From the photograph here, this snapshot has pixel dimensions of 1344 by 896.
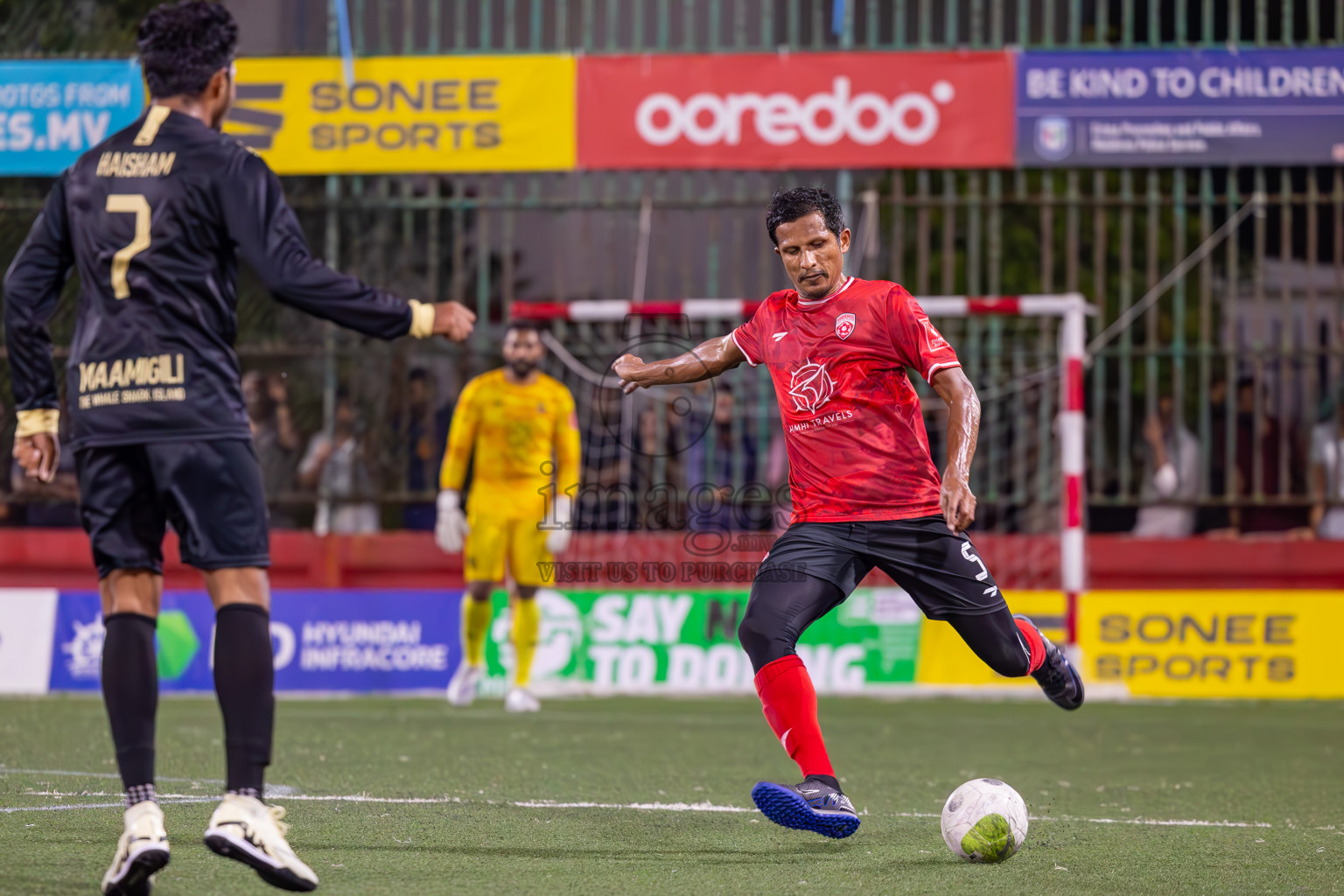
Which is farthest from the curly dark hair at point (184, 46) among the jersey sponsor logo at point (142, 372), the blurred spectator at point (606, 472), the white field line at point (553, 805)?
the blurred spectator at point (606, 472)

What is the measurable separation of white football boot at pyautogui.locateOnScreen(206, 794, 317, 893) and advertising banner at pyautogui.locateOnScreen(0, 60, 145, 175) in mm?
9910

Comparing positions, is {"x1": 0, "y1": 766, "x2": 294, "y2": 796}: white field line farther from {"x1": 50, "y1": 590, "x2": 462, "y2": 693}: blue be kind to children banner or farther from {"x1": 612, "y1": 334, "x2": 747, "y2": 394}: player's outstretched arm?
{"x1": 50, "y1": 590, "x2": 462, "y2": 693}: blue be kind to children banner

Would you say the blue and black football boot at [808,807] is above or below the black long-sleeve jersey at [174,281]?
below

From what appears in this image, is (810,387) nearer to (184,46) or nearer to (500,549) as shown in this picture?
(184,46)

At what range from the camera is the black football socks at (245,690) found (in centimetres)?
399

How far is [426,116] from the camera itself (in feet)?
41.0

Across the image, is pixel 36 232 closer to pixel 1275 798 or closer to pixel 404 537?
pixel 1275 798

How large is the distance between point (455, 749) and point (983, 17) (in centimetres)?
915

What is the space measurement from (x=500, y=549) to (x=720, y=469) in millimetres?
2158

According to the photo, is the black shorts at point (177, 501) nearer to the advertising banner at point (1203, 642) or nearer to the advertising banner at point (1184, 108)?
the advertising banner at point (1203, 642)

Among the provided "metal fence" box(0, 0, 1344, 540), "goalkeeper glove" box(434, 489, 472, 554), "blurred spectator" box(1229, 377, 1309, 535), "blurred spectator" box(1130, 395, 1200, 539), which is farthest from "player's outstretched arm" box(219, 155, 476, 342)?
"blurred spectator" box(1229, 377, 1309, 535)

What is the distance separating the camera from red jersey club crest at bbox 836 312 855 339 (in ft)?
17.7

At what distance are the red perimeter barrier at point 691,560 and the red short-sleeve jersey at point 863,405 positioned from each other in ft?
20.6

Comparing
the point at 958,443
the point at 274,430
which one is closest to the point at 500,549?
the point at 274,430
